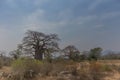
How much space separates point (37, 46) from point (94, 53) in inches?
319

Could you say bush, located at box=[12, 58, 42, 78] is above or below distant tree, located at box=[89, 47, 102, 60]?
below

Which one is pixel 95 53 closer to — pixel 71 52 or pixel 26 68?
pixel 71 52

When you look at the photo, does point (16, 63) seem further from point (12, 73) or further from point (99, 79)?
point (99, 79)

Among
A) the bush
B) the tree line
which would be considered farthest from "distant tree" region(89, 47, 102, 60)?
the bush

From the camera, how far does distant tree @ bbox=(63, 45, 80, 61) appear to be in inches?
1100

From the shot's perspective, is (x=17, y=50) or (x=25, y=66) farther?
(x=17, y=50)

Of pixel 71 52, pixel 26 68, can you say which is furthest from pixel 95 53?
pixel 26 68

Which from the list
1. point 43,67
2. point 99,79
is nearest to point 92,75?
point 99,79

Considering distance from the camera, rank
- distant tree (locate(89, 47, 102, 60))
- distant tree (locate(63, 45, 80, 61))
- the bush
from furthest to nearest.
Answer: distant tree (locate(89, 47, 102, 60)), distant tree (locate(63, 45, 80, 61)), the bush

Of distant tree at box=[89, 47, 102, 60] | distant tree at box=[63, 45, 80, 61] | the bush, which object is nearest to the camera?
the bush

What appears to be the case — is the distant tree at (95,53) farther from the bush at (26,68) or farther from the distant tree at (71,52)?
the bush at (26,68)

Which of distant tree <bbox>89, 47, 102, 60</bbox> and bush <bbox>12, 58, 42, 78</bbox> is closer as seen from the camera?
bush <bbox>12, 58, 42, 78</bbox>

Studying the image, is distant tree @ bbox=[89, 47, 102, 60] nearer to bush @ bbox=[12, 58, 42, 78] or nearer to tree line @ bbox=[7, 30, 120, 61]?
tree line @ bbox=[7, 30, 120, 61]

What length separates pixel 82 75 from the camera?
1441 centimetres
